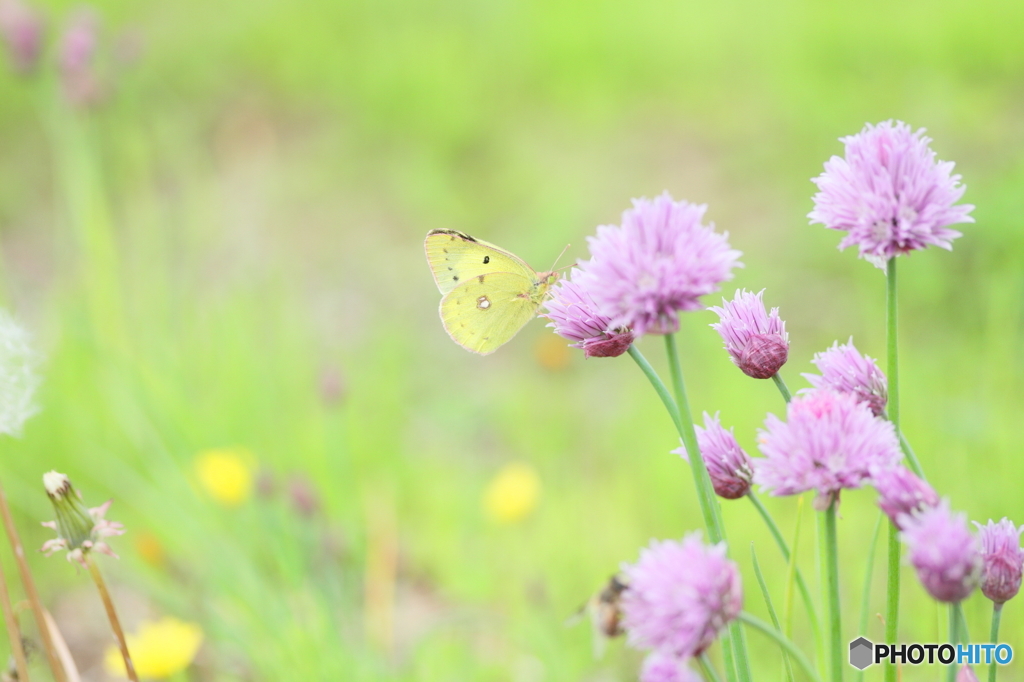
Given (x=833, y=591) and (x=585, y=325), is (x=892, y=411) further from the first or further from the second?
(x=585, y=325)

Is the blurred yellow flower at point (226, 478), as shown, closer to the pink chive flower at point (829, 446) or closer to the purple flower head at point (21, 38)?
the purple flower head at point (21, 38)

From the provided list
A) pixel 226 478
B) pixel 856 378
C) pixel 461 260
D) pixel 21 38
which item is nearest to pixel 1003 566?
pixel 856 378

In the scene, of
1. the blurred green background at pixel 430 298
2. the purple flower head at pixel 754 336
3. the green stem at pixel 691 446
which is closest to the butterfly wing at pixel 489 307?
the blurred green background at pixel 430 298

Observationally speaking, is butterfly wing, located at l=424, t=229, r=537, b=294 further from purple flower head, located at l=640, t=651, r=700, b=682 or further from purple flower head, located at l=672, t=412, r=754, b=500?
purple flower head, located at l=640, t=651, r=700, b=682

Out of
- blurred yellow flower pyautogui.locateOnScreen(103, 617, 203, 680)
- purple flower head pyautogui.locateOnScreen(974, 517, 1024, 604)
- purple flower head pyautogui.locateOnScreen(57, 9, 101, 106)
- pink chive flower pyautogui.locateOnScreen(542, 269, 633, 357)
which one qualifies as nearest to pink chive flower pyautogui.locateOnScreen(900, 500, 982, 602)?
purple flower head pyautogui.locateOnScreen(974, 517, 1024, 604)

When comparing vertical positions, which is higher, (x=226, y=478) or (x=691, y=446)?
(x=226, y=478)

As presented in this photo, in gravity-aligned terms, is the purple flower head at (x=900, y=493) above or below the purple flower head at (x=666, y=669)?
above
